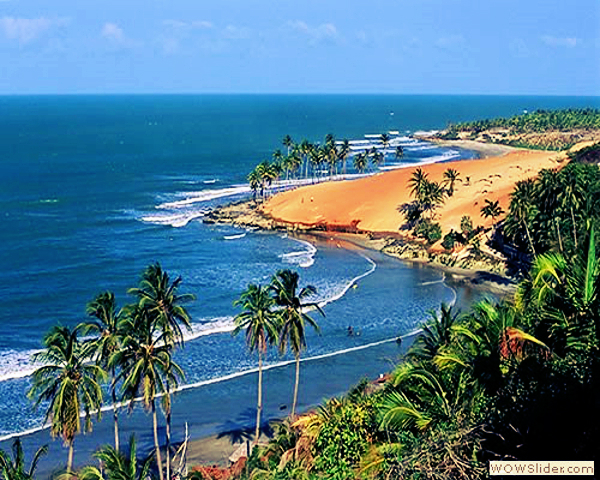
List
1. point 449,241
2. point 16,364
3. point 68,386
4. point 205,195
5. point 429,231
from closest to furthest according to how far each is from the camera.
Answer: point 68,386 → point 16,364 → point 449,241 → point 429,231 → point 205,195

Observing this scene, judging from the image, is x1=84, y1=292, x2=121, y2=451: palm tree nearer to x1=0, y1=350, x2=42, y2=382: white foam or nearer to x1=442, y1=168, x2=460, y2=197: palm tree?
x1=0, y1=350, x2=42, y2=382: white foam

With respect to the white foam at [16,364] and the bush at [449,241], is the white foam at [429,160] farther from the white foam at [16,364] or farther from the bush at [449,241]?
the white foam at [16,364]

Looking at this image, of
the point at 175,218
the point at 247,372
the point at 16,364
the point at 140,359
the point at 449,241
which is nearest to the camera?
the point at 140,359

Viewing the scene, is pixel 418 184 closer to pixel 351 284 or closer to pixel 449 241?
pixel 449 241

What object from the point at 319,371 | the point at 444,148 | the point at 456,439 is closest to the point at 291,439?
the point at 456,439

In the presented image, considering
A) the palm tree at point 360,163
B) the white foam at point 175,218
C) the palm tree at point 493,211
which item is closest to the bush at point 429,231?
the palm tree at point 493,211

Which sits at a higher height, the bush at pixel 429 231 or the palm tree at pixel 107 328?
the palm tree at pixel 107 328

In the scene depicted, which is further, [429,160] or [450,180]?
[429,160]

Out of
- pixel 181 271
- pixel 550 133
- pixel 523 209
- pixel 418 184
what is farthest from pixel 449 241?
pixel 550 133
